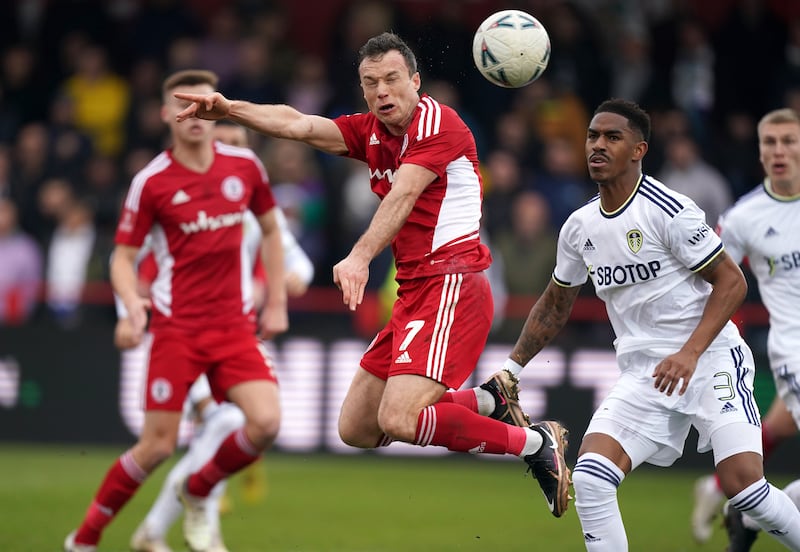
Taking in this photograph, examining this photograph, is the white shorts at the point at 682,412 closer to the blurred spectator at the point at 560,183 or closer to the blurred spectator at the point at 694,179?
the blurred spectator at the point at 694,179

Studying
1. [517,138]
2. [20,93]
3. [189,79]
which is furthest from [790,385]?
[20,93]

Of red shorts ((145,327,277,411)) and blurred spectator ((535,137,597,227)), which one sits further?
blurred spectator ((535,137,597,227))

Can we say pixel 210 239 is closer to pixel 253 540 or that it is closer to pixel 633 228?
pixel 253 540

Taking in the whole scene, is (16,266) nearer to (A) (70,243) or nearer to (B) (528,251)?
(A) (70,243)

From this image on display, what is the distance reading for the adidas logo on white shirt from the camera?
8.76m

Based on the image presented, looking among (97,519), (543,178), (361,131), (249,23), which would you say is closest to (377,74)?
Result: (361,131)

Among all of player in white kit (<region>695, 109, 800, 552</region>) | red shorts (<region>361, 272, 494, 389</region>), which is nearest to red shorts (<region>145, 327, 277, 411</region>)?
red shorts (<region>361, 272, 494, 389</region>)

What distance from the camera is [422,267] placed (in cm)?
732

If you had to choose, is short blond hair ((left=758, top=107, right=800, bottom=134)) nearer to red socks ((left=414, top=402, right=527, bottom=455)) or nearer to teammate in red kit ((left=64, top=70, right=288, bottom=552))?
red socks ((left=414, top=402, right=527, bottom=455))

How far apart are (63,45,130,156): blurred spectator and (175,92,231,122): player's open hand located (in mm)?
9805

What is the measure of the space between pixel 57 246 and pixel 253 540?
22.6 ft

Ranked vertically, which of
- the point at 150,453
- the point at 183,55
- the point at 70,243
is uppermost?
the point at 183,55

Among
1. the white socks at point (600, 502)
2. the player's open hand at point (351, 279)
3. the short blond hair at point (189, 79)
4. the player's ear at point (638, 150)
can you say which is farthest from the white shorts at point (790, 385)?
the short blond hair at point (189, 79)

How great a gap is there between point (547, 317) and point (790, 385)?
5.48 ft
